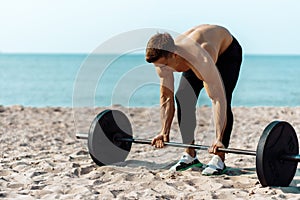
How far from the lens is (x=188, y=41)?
3826 millimetres

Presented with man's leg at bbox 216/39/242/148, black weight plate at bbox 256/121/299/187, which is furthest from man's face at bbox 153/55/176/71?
black weight plate at bbox 256/121/299/187

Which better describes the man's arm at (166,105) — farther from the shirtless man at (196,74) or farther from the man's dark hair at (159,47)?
the man's dark hair at (159,47)

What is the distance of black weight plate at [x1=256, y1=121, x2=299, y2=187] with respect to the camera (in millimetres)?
3492

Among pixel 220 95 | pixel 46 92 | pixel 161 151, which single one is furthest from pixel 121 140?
pixel 46 92

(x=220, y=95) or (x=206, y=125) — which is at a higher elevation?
(x=220, y=95)

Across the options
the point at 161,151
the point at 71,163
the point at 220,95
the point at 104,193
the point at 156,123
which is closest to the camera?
the point at 104,193

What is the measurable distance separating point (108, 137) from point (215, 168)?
111 centimetres

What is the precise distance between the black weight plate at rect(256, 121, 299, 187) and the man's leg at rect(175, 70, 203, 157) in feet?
2.72

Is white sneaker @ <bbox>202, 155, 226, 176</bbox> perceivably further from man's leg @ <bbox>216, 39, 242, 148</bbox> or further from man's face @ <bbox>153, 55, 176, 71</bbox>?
man's face @ <bbox>153, 55, 176, 71</bbox>

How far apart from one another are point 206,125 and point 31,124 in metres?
2.84

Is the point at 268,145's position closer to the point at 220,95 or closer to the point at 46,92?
the point at 220,95

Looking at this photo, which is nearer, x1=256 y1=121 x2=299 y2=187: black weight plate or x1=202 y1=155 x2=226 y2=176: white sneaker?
x1=256 y1=121 x2=299 y2=187: black weight plate

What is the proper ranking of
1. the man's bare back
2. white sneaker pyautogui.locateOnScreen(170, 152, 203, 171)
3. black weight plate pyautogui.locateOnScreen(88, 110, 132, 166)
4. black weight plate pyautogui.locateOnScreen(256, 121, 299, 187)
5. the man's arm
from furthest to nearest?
black weight plate pyautogui.locateOnScreen(88, 110, 132, 166) < white sneaker pyautogui.locateOnScreen(170, 152, 203, 171) < the man's arm < the man's bare back < black weight plate pyautogui.locateOnScreen(256, 121, 299, 187)

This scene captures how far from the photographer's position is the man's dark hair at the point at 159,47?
357 centimetres
